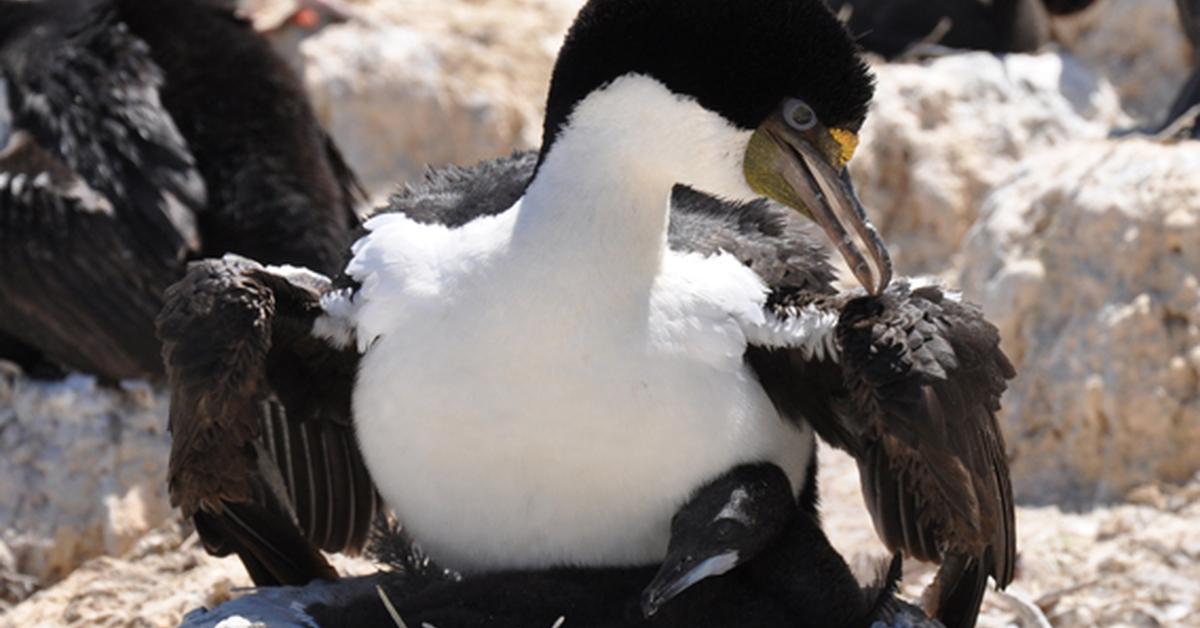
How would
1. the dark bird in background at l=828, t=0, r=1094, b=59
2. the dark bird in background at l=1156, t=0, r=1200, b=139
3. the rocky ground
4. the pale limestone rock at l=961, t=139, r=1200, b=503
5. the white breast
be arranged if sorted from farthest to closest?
the dark bird in background at l=828, t=0, r=1094, b=59 < the dark bird in background at l=1156, t=0, r=1200, b=139 < the pale limestone rock at l=961, t=139, r=1200, b=503 < the rocky ground < the white breast

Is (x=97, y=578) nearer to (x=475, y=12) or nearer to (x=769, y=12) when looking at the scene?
(x=769, y=12)

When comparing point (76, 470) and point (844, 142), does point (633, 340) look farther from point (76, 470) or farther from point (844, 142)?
point (76, 470)

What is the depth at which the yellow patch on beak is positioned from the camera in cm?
383

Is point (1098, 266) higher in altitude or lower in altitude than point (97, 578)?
higher

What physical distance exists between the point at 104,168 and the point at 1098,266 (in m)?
2.83

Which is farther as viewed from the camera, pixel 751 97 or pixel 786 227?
pixel 786 227

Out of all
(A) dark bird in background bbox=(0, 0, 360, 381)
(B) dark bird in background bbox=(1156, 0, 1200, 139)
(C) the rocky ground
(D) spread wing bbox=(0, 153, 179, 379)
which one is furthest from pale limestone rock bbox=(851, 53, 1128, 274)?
(D) spread wing bbox=(0, 153, 179, 379)

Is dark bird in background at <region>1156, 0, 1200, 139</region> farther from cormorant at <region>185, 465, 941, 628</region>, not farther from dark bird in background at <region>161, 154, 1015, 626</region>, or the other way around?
cormorant at <region>185, 465, 941, 628</region>

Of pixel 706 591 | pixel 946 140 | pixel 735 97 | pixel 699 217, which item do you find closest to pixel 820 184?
pixel 735 97

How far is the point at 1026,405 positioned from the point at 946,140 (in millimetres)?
2012

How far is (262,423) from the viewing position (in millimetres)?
4328

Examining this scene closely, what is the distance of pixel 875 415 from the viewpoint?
3.72 metres

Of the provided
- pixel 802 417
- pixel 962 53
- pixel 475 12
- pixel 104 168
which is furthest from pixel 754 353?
pixel 475 12

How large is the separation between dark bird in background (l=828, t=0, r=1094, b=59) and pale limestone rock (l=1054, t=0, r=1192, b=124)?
0.12m
